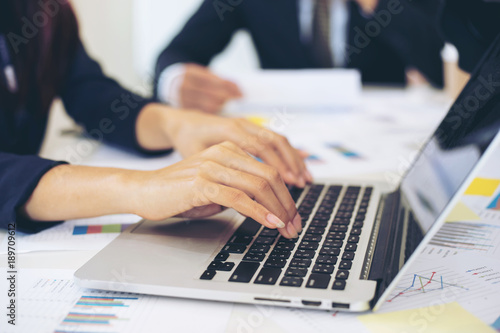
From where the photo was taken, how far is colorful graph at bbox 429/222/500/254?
1.96 feet

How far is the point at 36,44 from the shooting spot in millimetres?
952

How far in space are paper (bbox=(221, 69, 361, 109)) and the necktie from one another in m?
0.42

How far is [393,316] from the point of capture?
0.44m

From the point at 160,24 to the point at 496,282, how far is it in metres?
2.90

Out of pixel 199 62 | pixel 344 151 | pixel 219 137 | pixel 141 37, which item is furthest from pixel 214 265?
pixel 141 37

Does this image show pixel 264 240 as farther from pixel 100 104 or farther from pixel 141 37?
pixel 141 37

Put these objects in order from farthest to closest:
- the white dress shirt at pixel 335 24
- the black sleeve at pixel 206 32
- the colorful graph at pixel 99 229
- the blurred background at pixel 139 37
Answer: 1. the blurred background at pixel 139 37
2. the white dress shirt at pixel 335 24
3. the black sleeve at pixel 206 32
4. the colorful graph at pixel 99 229

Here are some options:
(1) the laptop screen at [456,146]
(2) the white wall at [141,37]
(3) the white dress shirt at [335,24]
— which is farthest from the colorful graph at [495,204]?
(2) the white wall at [141,37]

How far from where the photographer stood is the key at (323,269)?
463mm

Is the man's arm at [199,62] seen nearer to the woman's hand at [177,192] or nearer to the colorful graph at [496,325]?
the woman's hand at [177,192]

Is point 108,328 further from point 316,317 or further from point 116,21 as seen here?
point 116,21

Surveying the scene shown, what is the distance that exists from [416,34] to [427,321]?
126 centimetres

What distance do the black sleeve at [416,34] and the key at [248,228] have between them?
114 centimetres

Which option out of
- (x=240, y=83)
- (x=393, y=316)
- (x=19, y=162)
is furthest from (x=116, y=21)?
(x=393, y=316)
